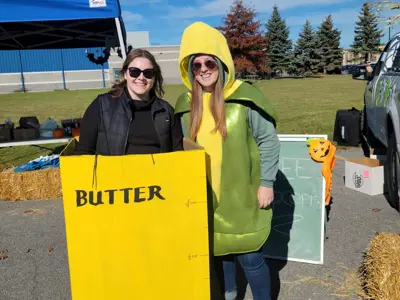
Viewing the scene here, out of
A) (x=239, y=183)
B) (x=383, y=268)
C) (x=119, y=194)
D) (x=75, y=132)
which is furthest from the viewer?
(x=75, y=132)

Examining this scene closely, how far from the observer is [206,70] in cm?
229

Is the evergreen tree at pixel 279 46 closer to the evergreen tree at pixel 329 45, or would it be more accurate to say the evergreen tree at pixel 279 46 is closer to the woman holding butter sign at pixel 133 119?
the evergreen tree at pixel 329 45

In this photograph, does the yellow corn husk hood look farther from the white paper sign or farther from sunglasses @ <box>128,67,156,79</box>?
the white paper sign

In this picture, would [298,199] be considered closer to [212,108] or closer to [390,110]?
[212,108]

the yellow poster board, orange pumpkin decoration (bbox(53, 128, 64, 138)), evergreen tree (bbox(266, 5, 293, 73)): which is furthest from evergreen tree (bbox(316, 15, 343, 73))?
the yellow poster board

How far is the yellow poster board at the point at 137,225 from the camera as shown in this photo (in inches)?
77.0

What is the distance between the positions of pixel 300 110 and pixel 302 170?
40.7 ft

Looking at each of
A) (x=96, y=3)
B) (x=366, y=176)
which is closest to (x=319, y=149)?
(x=366, y=176)

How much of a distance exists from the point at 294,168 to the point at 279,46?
51776 millimetres

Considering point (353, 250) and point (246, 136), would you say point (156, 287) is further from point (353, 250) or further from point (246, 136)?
point (353, 250)

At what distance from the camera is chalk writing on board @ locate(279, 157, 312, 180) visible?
11.6 ft

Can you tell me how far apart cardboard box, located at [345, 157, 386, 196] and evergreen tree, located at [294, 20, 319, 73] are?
160ft

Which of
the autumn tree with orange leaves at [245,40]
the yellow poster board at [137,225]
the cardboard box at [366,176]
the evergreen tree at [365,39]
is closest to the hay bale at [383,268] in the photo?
the yellow poster board at [137,225]

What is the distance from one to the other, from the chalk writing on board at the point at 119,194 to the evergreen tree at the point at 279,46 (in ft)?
173
